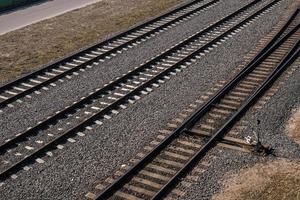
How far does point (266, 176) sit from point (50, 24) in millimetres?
18939

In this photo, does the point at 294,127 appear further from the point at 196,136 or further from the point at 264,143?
the point at 196,136

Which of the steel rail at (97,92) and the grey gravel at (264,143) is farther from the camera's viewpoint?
the steel rail at (97,92)

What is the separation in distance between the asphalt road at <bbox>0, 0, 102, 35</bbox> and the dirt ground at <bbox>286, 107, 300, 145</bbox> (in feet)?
58.8

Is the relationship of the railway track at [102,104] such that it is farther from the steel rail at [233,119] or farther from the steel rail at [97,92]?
the steel rail at [233,119]

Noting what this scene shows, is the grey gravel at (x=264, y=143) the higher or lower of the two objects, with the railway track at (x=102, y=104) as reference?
lower

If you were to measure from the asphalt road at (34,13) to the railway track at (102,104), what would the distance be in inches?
449

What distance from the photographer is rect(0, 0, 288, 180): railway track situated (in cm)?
1355

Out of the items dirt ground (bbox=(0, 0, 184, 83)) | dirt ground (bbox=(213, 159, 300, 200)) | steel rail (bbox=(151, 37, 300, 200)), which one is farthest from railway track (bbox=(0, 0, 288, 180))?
dirt ground (bbox=(213, 159, 300, 200))

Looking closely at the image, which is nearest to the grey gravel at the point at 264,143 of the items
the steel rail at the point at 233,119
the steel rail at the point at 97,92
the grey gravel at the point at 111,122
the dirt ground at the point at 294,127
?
the dirt ground at the point at 294,127

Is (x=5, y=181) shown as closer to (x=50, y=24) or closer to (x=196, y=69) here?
(x=196, y=69)

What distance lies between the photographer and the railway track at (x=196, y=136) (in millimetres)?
11836

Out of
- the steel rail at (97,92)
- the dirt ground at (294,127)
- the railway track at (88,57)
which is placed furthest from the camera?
the railway track at (88,57)

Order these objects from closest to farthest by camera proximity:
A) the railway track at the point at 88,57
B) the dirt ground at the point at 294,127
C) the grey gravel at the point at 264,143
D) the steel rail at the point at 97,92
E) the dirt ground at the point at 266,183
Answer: the dirt ground at the point at 266,183 < the grey gravel at the point at 264,143 < the dirt ground at the point at 294,127 < the steel rail at the point at 97,92 < the railway track at the point at 88,57

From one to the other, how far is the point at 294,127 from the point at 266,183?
300cm
